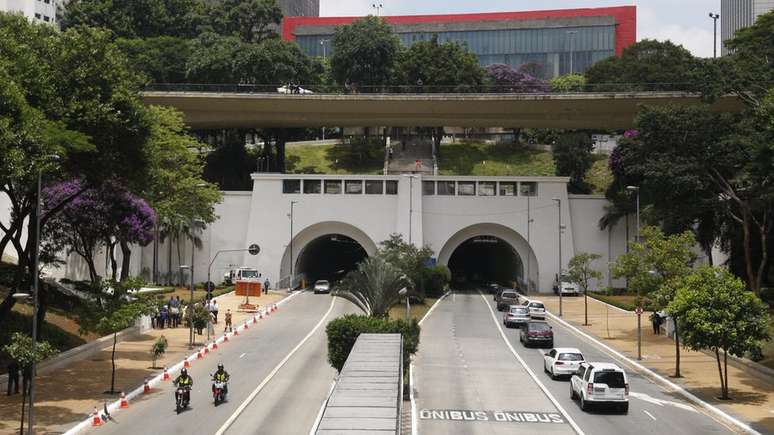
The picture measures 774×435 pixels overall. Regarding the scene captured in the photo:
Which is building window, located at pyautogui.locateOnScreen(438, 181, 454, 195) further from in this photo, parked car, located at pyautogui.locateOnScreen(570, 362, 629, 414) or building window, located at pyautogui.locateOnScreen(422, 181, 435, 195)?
parked car, located at pyautogui.locateOnScreen(570, 362, 629, 414)

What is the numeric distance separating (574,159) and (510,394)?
6179 cm

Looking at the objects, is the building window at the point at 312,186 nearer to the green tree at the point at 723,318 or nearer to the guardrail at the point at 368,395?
the green tree at the point at 723,318

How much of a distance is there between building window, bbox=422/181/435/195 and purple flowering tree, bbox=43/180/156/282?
35013 mm

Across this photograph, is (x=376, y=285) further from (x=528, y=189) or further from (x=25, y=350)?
(x=528, y=189)

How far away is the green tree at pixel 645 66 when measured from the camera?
332ft

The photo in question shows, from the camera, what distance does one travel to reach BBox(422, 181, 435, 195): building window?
81562mm

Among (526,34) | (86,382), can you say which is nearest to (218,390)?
(86,382)

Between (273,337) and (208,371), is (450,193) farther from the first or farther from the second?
(208,371)

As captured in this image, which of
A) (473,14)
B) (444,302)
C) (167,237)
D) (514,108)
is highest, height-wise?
(473,14)

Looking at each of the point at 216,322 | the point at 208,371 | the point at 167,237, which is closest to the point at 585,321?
the point at 216,322

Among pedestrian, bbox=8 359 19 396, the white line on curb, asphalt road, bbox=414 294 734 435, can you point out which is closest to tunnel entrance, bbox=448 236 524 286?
the white line on curb

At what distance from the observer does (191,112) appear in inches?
3568

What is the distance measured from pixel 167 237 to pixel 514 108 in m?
33.5

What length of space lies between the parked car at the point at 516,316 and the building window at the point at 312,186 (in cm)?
2875
